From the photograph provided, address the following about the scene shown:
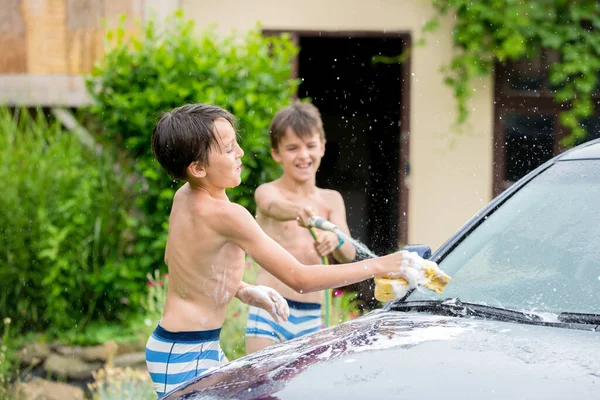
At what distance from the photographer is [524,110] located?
8328 mm

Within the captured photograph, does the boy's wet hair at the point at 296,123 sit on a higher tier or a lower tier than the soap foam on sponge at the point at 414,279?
higher

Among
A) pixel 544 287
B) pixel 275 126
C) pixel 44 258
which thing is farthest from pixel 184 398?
pixel 44 258

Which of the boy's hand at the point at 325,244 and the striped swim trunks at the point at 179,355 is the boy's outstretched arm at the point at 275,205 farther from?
the striped swim trunks at the point at 179,355

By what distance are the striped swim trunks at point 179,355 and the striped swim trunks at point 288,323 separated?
112 centimetres

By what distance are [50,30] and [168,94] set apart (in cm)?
113

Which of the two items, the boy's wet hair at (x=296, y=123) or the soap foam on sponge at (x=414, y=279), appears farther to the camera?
the boy's wet hair at (x=296, y=123)

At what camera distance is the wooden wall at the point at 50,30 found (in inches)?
279

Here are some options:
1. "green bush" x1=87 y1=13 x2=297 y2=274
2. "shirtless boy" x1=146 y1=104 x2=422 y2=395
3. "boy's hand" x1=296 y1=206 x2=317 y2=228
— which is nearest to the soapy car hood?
"shirtless boy" x1=146 y1=104 x2=422 y2=395

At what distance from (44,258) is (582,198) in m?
4.27

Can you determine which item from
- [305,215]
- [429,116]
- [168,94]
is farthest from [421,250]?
[429,116]

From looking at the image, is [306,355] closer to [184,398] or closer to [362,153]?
[184,398]

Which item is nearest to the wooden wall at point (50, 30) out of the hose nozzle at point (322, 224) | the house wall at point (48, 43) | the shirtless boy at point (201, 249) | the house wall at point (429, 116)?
the house wall at point (48, 43)

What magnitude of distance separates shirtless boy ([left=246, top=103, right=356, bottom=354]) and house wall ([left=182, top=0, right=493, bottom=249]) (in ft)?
11.6

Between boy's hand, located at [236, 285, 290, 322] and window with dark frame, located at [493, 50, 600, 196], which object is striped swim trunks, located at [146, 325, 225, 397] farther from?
window with dark frame, located at [493, 50, 600, 196]
